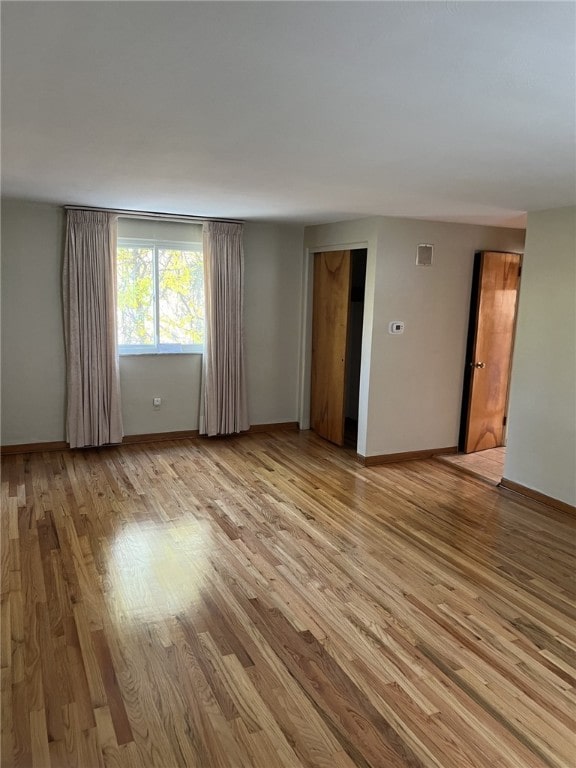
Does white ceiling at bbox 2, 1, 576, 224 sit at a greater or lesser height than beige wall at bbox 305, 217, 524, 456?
greater

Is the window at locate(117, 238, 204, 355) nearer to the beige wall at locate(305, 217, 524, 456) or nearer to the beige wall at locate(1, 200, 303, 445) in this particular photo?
the beige wall at locate(1, 200, 303, 445)

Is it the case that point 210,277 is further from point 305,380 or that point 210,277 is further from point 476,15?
point 476,15

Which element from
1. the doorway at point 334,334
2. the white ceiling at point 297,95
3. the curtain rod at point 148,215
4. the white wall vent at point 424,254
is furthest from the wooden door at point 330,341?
the white ceiling at point 297,95

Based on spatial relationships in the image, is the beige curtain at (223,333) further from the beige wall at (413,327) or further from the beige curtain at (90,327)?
the beige wall at (413,327)

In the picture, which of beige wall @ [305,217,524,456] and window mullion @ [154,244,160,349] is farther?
window mullion @ [154,244,160,349]

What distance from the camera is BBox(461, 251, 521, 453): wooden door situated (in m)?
5.36

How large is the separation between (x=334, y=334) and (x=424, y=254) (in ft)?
4.14

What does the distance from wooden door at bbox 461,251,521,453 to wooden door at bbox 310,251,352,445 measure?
1.30 m

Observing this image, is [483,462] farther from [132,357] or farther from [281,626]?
[132,357]

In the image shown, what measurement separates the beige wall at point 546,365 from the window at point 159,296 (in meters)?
3.21

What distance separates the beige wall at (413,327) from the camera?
4992 mm

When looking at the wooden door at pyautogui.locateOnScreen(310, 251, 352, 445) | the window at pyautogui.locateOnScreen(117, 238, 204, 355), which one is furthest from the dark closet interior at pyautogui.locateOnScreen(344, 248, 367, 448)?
the window at pyautogui.locateOnScreen(117, 238, 204, 355)

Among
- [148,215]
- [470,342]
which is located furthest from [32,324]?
[470,342]

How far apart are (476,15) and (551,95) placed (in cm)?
64
